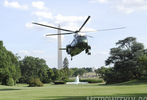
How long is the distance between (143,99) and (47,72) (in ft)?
363

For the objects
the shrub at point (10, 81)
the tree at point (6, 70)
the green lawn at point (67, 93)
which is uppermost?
the tree at point (6, 70)

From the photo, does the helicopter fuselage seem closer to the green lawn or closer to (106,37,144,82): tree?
the green lawn

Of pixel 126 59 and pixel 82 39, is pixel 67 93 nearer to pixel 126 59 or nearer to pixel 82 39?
pixel 82 39

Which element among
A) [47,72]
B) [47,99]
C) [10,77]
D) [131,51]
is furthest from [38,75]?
[47,99]

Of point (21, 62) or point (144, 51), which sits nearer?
point (144, 51)

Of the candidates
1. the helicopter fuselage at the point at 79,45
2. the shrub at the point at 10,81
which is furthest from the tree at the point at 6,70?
the helicopter fuselage at the point at 79,45

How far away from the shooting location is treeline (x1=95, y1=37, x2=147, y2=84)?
3565 inches

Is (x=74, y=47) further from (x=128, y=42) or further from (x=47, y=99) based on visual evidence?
(x=128, y=42)

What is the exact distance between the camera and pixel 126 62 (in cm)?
9200

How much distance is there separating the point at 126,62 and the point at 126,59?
2700 millimetres

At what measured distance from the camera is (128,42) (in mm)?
98625

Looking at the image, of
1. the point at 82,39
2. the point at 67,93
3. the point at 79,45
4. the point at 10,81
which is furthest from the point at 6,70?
the point at 82,39

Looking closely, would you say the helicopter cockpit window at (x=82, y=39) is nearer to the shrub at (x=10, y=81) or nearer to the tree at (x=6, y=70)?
the tree at (x=6, y=70)

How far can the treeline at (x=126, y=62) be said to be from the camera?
9056 cm
